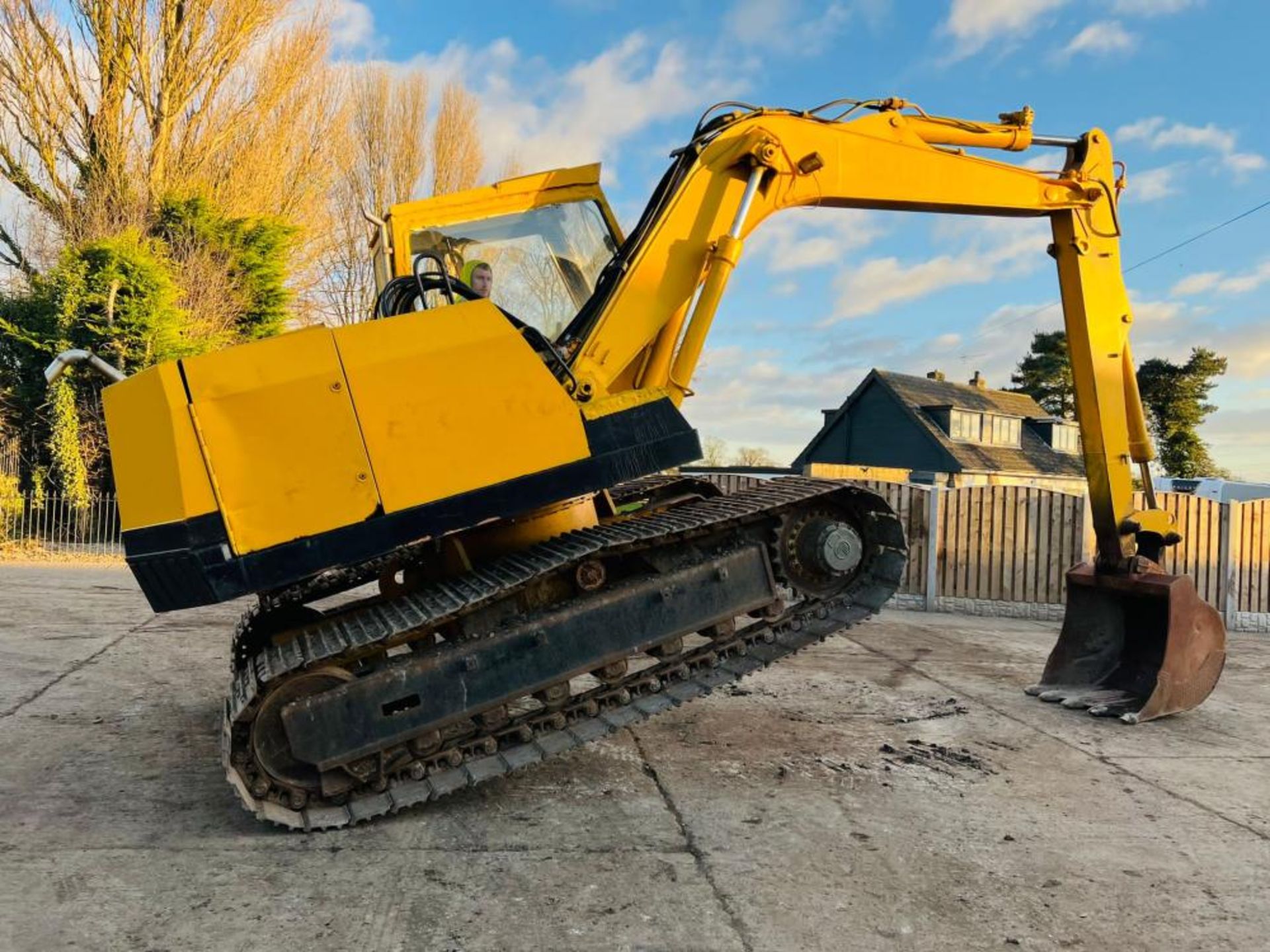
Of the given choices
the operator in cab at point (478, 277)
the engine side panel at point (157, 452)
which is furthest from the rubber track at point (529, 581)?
the operator in cab at point (478, 277)

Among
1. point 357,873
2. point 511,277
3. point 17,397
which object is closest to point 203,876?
point 357,873

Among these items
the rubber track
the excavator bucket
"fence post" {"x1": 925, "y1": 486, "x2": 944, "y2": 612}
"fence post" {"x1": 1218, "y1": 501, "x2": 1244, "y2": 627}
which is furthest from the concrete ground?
"fence post" {"x1": 1218, "y1": 501, "x2": 1244, "y2": 627}

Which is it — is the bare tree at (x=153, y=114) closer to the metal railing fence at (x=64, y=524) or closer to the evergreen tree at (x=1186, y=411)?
the metal railing fence at (x=64, y=524)

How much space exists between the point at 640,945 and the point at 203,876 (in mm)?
1572

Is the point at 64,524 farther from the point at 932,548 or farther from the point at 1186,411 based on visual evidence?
the point at 1186,411

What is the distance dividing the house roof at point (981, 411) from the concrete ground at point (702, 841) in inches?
930

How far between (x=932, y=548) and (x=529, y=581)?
898 centimetres

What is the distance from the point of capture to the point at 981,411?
30.0 meters

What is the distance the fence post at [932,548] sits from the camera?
1142 centimetres

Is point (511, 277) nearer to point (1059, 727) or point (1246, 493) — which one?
point (1059, 727)

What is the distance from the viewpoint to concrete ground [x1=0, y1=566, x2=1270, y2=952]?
8.77 ft

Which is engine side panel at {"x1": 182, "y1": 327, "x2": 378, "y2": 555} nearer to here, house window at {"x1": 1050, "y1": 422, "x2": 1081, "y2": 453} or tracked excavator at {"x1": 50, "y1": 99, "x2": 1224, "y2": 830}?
tracked excavator at {"x1": 50, "y1": 99, "x2": 1224, "y2": 830}

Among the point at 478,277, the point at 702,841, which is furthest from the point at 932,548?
the point at 702,841

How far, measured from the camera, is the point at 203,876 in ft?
9.76
